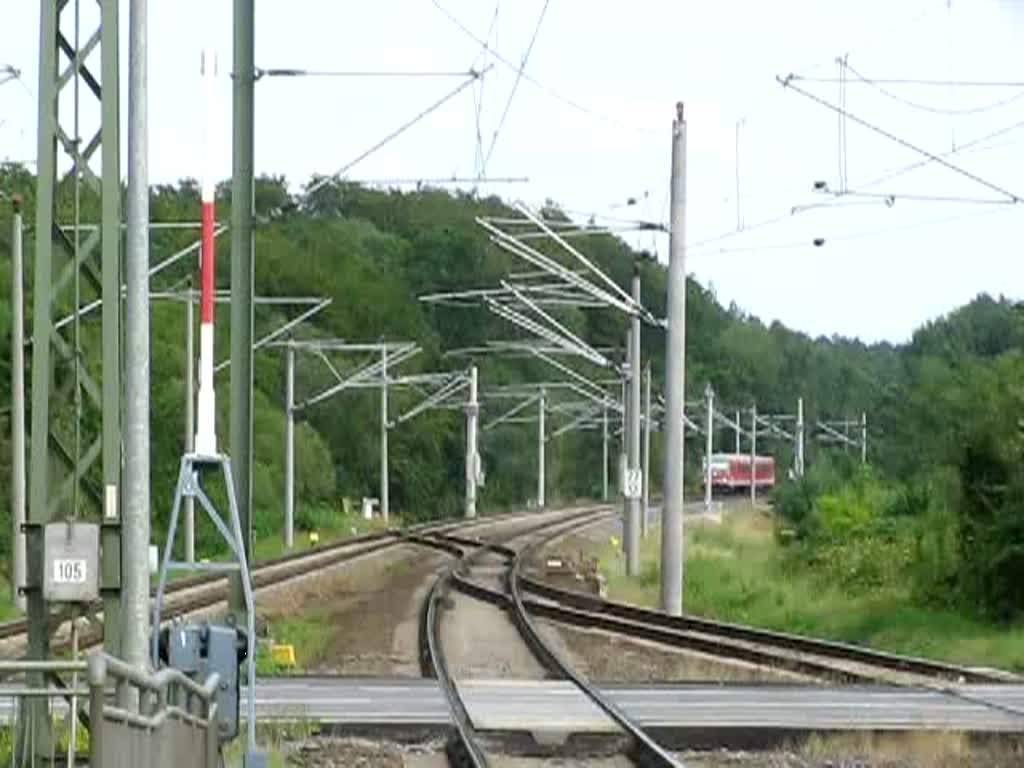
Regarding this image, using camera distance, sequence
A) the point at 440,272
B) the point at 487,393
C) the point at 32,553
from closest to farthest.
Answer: the point at 32,553 < the point at 487,393 < the point at 440,272

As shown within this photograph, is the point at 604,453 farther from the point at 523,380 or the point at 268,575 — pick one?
the point at 268,575

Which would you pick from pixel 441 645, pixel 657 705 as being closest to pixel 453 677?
pixel 657 705

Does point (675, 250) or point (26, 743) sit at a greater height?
point (675, 250)

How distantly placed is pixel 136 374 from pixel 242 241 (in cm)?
649

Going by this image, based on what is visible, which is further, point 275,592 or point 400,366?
point 400,366

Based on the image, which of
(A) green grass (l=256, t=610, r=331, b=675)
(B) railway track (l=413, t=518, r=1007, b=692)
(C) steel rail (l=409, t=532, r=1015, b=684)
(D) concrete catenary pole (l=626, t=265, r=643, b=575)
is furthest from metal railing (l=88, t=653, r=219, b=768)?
(D) concrete catenary pole (l=626, t=265, r=643, b=575)

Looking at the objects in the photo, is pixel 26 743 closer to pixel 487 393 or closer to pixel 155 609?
pixel 155 609

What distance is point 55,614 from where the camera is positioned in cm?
1803

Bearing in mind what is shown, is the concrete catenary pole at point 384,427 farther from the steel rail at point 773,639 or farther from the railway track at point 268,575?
the steel rail at point 773,639

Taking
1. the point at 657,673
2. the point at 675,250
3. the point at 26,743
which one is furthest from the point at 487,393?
the point at 26,743

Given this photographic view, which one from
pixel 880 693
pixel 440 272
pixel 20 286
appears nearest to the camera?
pixel 880 693

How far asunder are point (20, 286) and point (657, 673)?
41.1ft

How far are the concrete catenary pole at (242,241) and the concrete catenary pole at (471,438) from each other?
63.4 meters

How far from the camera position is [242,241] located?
21.8 m
